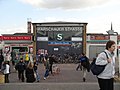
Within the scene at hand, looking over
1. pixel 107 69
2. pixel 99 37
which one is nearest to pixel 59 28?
pixel 99 37

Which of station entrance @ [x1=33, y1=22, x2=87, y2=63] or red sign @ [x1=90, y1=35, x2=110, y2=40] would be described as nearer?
station entrance @ [x1=33, y1=22, x2=87, y2=63]

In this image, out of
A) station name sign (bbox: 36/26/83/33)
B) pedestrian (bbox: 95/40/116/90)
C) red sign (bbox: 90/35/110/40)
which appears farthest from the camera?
red sign (bbox: 90/35/110/40)

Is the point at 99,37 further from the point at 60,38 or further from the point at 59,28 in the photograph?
the point at 59,28

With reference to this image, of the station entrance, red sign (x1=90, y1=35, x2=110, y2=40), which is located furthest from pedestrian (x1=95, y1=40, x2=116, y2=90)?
red sign (x1=90, y1=35, x2=110, y2=40)

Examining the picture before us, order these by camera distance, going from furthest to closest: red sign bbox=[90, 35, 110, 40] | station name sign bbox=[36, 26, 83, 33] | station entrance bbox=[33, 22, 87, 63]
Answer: red sign bbox=[90, 35, 110, 40] < station name sign bbox=[36, 26, 83, 33] < station entrance bbox=[33, 22, 87, 63]

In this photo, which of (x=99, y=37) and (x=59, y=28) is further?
(x=99, y=37)

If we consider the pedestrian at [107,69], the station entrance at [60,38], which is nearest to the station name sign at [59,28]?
the station entrance at [60,38]

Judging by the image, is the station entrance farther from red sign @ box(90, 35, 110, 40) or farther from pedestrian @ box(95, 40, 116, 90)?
pedestrian @ box(95, 40, 116, 90)

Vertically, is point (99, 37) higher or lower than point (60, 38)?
higher

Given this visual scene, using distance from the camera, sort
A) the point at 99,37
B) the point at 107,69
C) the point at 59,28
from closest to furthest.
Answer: the point at 107,69 < the point at 59,28 < the point at 99,37

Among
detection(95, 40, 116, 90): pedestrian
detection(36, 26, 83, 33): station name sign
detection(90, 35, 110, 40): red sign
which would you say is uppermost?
detection(36, 26, 83, 33): station name sign

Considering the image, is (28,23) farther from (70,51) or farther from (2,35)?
(70,51)

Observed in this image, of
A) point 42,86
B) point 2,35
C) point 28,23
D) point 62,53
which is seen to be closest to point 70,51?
point 62,53

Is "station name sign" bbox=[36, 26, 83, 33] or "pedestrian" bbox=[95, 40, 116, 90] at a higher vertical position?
"station name sign" bbox=[36, 26, 83, 33]
